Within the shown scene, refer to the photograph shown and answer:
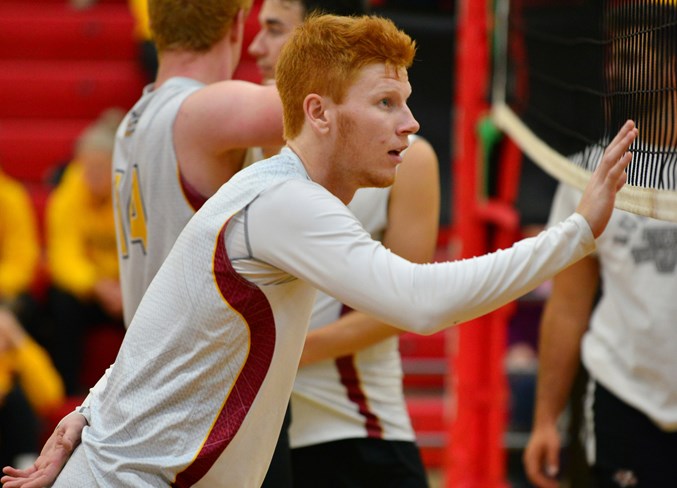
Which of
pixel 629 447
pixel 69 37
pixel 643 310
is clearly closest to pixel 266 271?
pixel 643 310

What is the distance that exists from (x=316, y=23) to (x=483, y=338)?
3.27 m

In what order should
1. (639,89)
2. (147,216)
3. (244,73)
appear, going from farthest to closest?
(244,73) < (147,216) < (639,89)

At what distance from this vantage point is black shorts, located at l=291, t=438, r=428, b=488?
134 inches

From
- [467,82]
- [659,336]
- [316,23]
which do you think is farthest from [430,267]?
[467,82]

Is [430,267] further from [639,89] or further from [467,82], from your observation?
[467,82]

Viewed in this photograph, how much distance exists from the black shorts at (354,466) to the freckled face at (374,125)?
1245 millimetres

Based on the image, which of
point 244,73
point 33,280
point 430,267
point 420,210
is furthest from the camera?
point 244,73

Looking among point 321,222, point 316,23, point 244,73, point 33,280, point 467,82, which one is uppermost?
point 316,23

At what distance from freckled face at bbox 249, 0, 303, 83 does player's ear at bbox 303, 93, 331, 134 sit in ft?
3.37

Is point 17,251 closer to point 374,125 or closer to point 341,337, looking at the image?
point 341,337

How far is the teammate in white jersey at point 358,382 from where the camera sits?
3.38m

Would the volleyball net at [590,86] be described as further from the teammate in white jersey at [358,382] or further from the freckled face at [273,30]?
the freckled face at [273,30]

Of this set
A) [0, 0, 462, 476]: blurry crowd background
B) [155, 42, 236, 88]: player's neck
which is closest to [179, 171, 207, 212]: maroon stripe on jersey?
[155, 42, 236, 88]: player's neck

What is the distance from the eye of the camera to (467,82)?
5.31m
